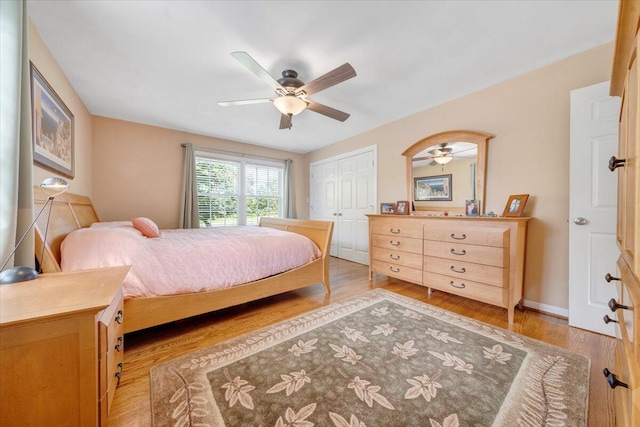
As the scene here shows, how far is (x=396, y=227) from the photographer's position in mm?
2850

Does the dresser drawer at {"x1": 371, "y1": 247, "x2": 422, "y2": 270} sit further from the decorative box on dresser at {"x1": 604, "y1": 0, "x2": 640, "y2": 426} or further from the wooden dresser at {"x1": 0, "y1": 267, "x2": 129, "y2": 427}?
the wooden dresser at {"x1": 0, "y1": 267, "x2": 129, "y2": 427}

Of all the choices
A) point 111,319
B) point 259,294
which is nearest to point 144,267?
point 111,319

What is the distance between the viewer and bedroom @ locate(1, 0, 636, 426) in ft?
6.70

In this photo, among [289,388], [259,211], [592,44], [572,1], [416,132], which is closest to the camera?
[289,388]

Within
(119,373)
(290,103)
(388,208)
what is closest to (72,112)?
(290,103)

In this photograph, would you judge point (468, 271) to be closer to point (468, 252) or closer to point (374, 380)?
point (468, 252)

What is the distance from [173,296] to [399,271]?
2359 millimetres

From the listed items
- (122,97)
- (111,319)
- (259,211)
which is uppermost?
(122,97)

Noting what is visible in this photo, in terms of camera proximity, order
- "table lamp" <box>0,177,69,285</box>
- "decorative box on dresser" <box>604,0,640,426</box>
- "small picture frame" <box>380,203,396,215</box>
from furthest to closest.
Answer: "small picture frame" <box>380,203,396,215</box>
"table lamp" <box>0,177,69,285</box>
"decorative box on dresser" <box>604,0,640,426</box>

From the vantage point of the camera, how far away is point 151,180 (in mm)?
3637

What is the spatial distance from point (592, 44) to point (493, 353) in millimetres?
2574

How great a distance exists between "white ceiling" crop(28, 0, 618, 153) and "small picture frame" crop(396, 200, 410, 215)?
130 cm

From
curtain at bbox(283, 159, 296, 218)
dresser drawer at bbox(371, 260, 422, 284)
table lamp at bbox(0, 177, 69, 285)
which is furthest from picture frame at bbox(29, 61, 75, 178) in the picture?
dresser drawer at bbox(371, 260, 422, 284)

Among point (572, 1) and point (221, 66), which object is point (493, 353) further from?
point (221, 66)
